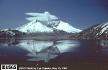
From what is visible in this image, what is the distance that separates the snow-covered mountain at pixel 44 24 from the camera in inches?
107

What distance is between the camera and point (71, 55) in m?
2.72

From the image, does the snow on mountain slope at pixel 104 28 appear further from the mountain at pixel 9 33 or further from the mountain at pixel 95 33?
the mountain at pixel 9 33

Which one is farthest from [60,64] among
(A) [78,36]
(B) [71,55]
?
(A) [78,36]

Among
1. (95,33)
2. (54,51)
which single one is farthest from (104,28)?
(54,51)

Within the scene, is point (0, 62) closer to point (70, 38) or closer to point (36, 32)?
point (36, 32)

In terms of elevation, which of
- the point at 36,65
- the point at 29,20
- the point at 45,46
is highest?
the point at 29,20

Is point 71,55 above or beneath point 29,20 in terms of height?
beneath

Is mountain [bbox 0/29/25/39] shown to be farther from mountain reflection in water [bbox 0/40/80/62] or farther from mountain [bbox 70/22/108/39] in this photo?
mountain [bbox 70/22/108/39]

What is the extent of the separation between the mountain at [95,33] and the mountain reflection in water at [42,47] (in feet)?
0.25

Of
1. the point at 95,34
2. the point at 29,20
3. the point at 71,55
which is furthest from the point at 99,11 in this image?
the point at 29,20

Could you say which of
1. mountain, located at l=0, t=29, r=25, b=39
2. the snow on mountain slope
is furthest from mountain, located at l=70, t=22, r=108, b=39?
mountain, located at l=0, t=29, r=25, b=39

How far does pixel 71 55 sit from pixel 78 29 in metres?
0.24

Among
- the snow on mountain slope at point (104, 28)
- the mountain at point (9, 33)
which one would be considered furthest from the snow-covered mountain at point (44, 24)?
the snow on mountain slope at point (104, 28)

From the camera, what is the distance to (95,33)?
2771 mm
